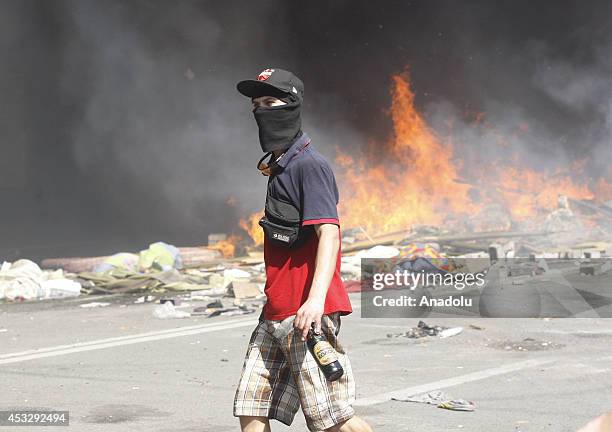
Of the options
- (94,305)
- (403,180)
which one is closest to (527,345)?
(94,305)

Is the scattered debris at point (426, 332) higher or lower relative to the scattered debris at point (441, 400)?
higher

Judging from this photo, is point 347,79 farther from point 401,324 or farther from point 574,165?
point 401,324

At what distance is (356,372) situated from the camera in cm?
789

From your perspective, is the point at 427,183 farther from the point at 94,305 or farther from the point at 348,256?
the point at 94,305

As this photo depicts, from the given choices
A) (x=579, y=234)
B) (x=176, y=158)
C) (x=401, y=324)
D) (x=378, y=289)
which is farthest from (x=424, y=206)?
(x=401, y=324)

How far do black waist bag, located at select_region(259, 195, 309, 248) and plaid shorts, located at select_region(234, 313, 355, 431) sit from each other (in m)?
0.31

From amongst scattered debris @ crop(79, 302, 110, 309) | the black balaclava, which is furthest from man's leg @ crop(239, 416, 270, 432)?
scattered debris @ crop(79, 302, 110, 309)

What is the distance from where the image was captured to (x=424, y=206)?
24.3 m

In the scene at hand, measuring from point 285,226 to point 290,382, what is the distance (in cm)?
66

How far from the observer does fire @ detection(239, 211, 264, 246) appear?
24516mm

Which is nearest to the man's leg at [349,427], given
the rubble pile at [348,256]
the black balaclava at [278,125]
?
the black balaclava at [278,125]

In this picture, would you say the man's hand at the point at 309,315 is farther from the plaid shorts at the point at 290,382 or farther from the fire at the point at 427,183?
the fire at the point at 427,183

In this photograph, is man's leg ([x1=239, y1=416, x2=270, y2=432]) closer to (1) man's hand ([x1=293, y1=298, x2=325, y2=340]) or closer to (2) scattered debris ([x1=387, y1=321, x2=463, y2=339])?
(1) man's hand ([x1=293, y1=298, x2=325, y2=340])

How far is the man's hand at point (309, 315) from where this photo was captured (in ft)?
12.8
